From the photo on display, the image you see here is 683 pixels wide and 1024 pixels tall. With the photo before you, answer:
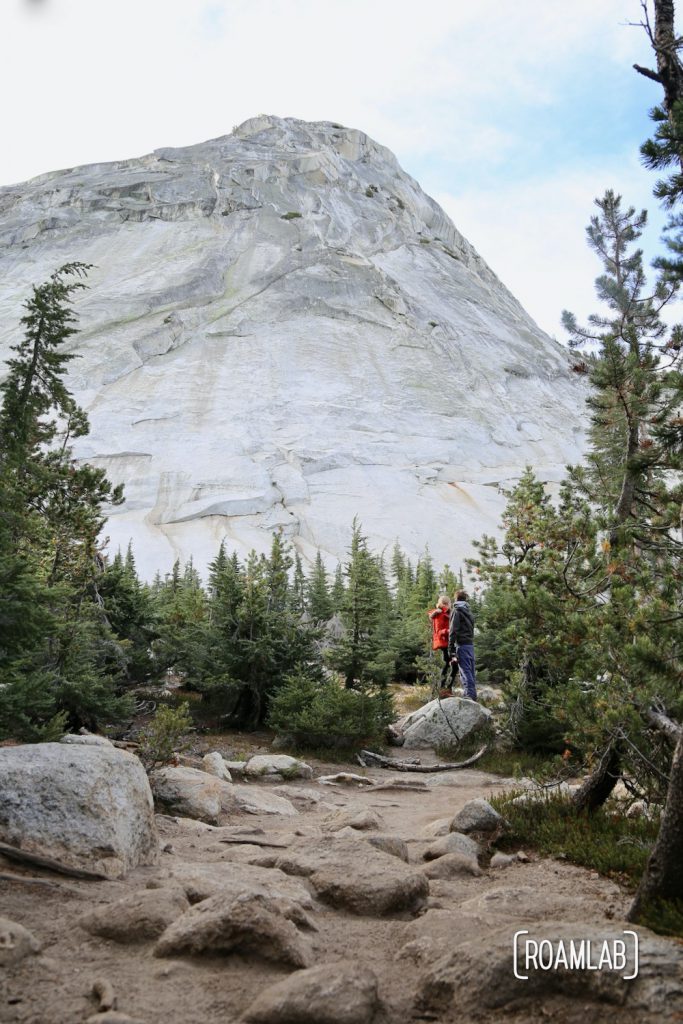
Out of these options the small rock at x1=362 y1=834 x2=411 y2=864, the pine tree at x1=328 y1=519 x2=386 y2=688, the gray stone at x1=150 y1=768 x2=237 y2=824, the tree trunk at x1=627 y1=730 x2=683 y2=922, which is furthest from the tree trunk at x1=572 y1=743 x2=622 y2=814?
the pine tree at x1=328 y1=519 x2=386 y2=688

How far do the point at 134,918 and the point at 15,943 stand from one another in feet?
2.45

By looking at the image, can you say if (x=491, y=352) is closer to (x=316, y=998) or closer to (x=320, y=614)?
(x=320, y=614)

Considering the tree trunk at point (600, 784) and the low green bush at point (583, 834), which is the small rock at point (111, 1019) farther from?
the tree trunk at point (600, 784)

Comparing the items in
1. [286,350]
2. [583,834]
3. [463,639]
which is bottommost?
[583,834]

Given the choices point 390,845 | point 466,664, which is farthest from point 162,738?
point 466,664

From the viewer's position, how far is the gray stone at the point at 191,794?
27.3 ft

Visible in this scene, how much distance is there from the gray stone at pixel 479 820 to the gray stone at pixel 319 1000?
13.7 ft

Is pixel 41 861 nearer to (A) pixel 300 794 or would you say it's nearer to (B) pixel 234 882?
(B) pixel 234 882

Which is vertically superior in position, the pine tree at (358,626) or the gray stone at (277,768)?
the pine tree at (358,626)

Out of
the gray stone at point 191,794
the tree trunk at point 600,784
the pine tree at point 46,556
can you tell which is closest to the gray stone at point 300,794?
the gray stone at point 191,794

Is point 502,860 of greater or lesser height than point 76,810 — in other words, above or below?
below

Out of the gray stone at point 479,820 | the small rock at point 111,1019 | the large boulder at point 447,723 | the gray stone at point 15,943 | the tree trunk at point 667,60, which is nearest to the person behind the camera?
the small rock at point 111,1019

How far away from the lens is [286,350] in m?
80.3

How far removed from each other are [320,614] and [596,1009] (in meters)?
24.1
